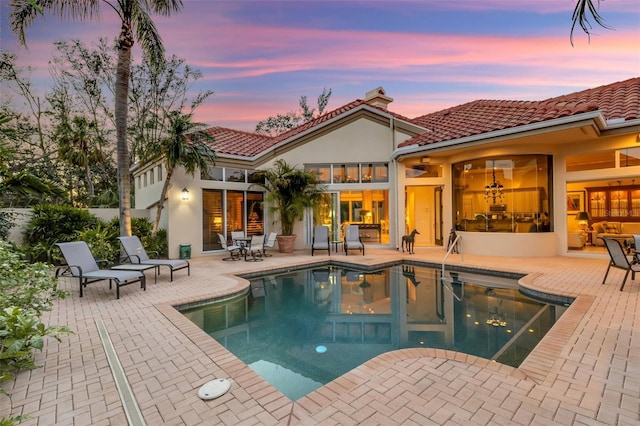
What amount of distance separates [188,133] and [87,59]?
12055 millimetres

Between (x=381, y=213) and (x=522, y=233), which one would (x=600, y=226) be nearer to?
(x=522, y=233)

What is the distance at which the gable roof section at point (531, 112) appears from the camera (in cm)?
872

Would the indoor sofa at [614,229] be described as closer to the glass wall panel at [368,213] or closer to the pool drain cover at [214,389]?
the glass wall panel at [368,213]

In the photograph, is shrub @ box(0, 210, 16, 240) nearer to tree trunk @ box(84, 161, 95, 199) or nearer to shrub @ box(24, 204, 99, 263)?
shrub @ box(24, 204, 99, 263)

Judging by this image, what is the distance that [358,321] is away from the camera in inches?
217

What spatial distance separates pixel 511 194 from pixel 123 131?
12.8m

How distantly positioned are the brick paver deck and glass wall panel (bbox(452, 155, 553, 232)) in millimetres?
6128

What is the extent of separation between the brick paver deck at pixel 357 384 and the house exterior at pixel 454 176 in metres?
6.37

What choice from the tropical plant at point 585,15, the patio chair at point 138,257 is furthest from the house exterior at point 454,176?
the tropical plant at point 585,15

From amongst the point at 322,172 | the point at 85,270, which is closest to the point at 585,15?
the point at 85,270

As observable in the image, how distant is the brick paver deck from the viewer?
2.50 m

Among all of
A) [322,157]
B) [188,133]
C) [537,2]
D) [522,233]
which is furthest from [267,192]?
[537,2]

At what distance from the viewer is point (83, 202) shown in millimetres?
20781

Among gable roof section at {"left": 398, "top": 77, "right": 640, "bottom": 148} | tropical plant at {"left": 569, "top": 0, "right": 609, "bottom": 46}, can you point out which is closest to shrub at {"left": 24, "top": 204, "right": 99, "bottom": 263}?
gable roof section at {"left": 398, "top": 77, "right": 640, "bottom": 148}
